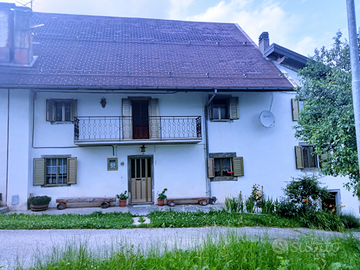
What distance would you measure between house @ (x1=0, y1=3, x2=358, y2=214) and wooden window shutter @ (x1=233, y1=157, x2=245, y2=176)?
5 centimetres

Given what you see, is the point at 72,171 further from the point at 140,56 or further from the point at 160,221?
the point at 140,56

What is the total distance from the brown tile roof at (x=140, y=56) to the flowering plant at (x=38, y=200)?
169 inches

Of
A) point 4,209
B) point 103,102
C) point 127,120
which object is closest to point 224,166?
point 127,120

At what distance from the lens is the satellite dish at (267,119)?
11531 millimetres

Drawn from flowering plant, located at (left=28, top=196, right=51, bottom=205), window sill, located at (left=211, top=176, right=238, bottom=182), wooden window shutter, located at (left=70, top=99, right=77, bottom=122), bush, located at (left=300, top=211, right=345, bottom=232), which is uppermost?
wooden window shutter, located at (left=70, top=99, right=77, bottom=122)

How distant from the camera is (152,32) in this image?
607 inches

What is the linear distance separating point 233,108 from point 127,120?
15.6 feet

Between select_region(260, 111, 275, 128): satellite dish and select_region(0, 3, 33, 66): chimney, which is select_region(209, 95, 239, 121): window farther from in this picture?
select_region(0, 3, 33, 66): chimney

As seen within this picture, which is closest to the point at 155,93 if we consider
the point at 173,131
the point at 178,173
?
the point at 173,131

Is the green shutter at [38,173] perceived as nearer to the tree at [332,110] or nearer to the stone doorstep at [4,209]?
the stone doorstep at [4,209]

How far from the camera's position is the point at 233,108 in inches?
462

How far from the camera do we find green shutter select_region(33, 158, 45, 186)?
33.7ft

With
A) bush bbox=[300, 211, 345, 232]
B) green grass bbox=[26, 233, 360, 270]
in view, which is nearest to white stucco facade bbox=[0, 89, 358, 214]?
bush bbox=[300, 211, 345, 232]

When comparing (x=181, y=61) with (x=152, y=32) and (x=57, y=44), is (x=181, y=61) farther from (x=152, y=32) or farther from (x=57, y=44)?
(x=57, y=44)
